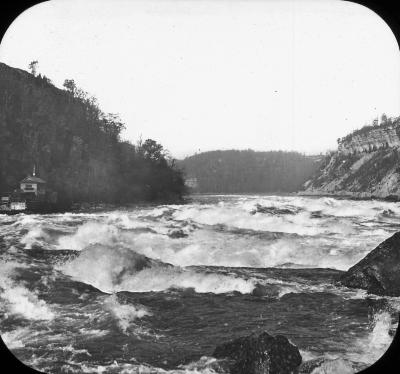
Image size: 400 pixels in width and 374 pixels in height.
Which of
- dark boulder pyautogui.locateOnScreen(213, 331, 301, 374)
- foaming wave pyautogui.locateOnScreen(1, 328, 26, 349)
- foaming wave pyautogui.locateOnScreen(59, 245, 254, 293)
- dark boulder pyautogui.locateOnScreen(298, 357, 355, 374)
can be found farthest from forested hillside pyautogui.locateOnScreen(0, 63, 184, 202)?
dark boulder pyautogui.locateOnScreen(298, 357, 355, 374)

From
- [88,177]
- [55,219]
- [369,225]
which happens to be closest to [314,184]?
[369,225]

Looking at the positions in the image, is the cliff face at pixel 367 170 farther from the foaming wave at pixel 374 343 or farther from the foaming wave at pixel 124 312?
the foaming wave at pixel 124 312

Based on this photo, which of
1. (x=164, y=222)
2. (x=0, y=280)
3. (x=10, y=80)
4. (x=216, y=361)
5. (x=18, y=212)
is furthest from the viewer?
(x=10, y=80)

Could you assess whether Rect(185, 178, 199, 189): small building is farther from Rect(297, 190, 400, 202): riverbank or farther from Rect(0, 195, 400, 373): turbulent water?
Rect(297, 190, 400, 202): riverbank

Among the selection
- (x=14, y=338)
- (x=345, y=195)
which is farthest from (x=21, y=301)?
(x=345, y=195)

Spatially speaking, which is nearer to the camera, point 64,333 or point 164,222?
point 64,333

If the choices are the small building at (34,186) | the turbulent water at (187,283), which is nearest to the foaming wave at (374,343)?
the turbulent water at (187,283)

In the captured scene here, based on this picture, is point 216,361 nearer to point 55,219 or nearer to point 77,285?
point 77,285

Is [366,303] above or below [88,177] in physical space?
below
